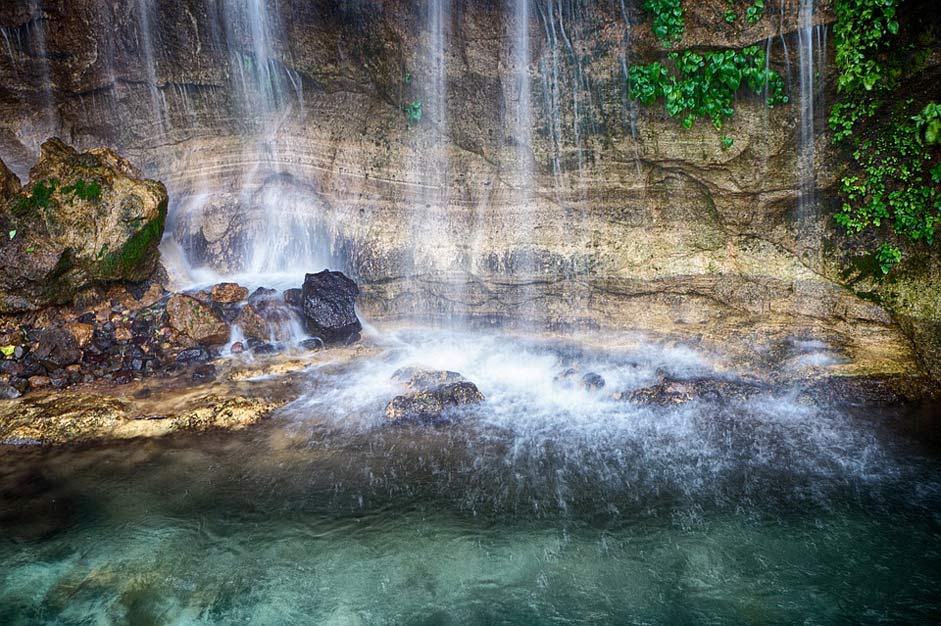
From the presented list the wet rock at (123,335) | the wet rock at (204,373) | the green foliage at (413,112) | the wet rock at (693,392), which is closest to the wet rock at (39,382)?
the wet rock at (123,335)

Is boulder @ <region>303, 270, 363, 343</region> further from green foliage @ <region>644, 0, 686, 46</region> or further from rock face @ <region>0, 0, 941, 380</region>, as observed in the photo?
green foliage @ <region>644, 0, 686, 46</region>

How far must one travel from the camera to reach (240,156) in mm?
10344

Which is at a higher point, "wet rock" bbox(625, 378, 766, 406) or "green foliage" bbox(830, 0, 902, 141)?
"green foliage" bbox(830, 0, 902, 141)

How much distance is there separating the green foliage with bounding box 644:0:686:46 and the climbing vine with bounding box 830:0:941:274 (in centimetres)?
164

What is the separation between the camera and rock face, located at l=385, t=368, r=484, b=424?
7.19 meters

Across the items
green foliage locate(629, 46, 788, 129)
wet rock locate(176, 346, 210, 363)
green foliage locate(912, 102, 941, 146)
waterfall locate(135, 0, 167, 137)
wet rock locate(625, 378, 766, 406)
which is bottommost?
wet rock locate(625, 378, 766, 406)

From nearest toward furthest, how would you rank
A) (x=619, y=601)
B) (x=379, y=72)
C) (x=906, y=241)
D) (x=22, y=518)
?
(x=619, y=601) < (x=22, y=518) < (x=906, y=241) < (x=379, y=72)

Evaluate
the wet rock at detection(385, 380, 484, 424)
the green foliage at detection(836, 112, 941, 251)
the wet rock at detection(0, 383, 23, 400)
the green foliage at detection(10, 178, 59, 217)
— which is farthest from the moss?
the green foliage at detection(836, 112, 941, 251)

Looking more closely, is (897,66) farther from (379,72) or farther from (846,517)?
(379,72)

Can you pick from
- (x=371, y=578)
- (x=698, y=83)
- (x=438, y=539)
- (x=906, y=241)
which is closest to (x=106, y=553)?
(x=371, y=578)

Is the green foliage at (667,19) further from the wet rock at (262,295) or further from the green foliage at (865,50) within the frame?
the wet rock at (262,295)

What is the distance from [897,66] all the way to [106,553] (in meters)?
9.34

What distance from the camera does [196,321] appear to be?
8.88 meters

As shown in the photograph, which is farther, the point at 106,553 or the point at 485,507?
the point at 485,507
